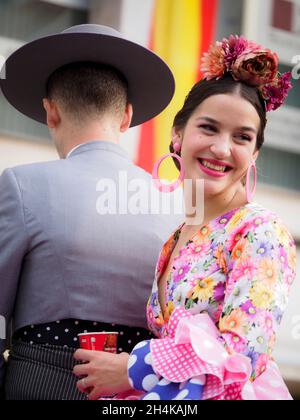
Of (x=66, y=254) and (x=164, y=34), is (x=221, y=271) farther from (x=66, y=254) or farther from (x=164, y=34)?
(x=164, y=34)

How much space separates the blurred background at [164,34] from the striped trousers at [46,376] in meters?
3.59

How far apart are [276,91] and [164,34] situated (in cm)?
460

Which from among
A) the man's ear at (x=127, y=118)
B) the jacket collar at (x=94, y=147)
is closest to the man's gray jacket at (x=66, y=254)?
the jacket collar at (x=94, y=147)

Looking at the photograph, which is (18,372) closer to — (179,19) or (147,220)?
(147,220)

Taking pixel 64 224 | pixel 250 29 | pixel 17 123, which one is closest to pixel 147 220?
pixel 64 224

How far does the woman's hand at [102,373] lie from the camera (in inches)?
81.7

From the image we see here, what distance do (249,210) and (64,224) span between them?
0.67 meters

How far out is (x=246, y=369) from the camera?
1.83m

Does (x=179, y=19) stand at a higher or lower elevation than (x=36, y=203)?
higher

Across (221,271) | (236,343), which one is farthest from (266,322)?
(221,271)

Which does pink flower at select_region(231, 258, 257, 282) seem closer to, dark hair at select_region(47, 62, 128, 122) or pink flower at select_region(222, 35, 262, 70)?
pink flower at select_region(222, 35, 262, 70)

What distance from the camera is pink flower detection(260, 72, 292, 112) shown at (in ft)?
7.60

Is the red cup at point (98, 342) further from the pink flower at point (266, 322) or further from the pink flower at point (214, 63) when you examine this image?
the pink flower at point (214, 63)

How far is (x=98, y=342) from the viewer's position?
88.0 inches
